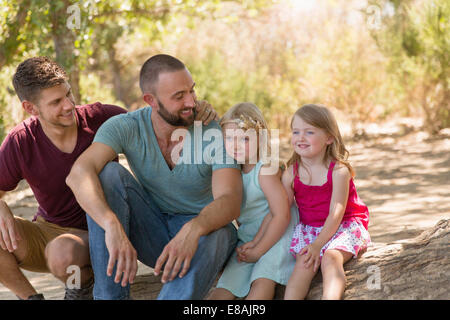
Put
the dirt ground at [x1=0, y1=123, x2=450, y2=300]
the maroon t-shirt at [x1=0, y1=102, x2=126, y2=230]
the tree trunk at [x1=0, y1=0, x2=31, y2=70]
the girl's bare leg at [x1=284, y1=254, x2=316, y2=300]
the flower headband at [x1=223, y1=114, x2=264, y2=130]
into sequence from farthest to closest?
the tree trunk at [x1=0, y1=0, x2=31, y2=70] → the dirt ground at [x1=0, y1=123, x2=450, y2=300] → the maroon t-shirt at [x1=0, y1=102, x2=126, y2=230] → the flower headband at [x1=223, y1=114, x2=264, y2=130] → the girl's bare leg at [x1=284, y1=254, x2=316, y2=300]

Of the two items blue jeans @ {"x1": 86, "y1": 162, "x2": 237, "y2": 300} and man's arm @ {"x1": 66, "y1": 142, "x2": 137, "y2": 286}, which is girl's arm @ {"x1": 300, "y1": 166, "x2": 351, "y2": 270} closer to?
blue jeans @ {"x1": 86, "y1": 162, "x2": 237, "y2": 300}

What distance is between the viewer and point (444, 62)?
771 cm

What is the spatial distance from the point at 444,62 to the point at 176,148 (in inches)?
248

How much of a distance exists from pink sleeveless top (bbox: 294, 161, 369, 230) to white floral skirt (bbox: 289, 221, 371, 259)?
0.11ft

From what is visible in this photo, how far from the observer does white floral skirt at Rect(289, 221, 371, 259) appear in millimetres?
2320

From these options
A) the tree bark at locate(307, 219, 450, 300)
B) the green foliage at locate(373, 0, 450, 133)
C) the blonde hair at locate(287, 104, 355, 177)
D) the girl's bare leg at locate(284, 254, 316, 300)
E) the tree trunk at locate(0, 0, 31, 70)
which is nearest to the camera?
the tree bark at locate(307, 219, 450, 300)

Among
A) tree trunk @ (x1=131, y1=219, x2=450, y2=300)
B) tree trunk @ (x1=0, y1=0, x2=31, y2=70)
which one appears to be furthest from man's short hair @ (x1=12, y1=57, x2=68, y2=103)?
tree trunk @ (x1=0, y1=0, x2=31, y2=70)

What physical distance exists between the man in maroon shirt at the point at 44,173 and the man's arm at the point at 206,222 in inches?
23.2

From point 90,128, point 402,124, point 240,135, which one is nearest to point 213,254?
point 240,135

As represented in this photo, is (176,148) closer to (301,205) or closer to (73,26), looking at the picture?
(301,205)

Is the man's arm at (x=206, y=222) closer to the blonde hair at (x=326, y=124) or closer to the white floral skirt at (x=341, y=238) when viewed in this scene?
the white floral skirt at (x=341, y=238)

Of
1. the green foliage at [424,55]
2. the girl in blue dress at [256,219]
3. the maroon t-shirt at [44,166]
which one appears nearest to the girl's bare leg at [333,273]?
the girl in blue dress at [256,219]

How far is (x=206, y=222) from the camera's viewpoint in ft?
7.43

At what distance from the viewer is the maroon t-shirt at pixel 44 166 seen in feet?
8.98
